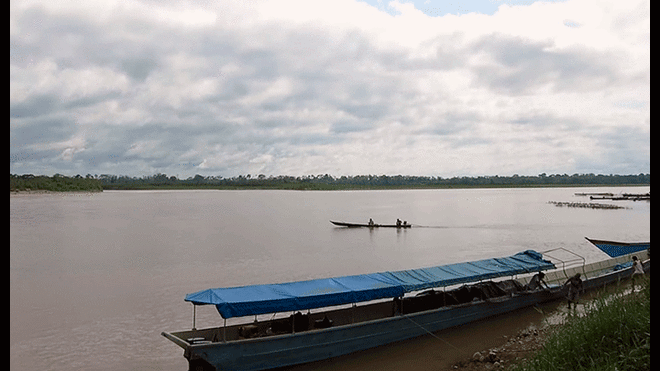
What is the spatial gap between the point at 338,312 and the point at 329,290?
173 cm

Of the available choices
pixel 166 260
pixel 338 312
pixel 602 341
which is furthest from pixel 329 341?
pixel 166 260

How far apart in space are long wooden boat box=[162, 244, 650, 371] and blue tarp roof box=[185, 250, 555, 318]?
2 centimetres

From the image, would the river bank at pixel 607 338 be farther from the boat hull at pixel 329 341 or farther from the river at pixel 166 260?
the river at pixel 166 260

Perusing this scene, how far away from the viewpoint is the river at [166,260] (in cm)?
1351

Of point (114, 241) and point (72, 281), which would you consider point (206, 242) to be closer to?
point (114, 241)

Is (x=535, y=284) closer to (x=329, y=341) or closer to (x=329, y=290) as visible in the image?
(x=329, y=290)

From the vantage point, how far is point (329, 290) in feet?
37.7

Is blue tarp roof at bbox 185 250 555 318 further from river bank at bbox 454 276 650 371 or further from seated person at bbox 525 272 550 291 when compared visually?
river bank at bbox 454 276 650 371

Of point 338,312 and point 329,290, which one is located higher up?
point 329,290

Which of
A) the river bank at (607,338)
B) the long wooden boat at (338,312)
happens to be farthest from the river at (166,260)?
the river bank at (607,338)

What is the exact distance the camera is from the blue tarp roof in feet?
33.6

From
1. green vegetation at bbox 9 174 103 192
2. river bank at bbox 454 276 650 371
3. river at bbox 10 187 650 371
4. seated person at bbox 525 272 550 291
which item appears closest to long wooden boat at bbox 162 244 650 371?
seated person at bbox 525 272 550 291

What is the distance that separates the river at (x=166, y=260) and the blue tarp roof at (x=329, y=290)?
1.51 m
